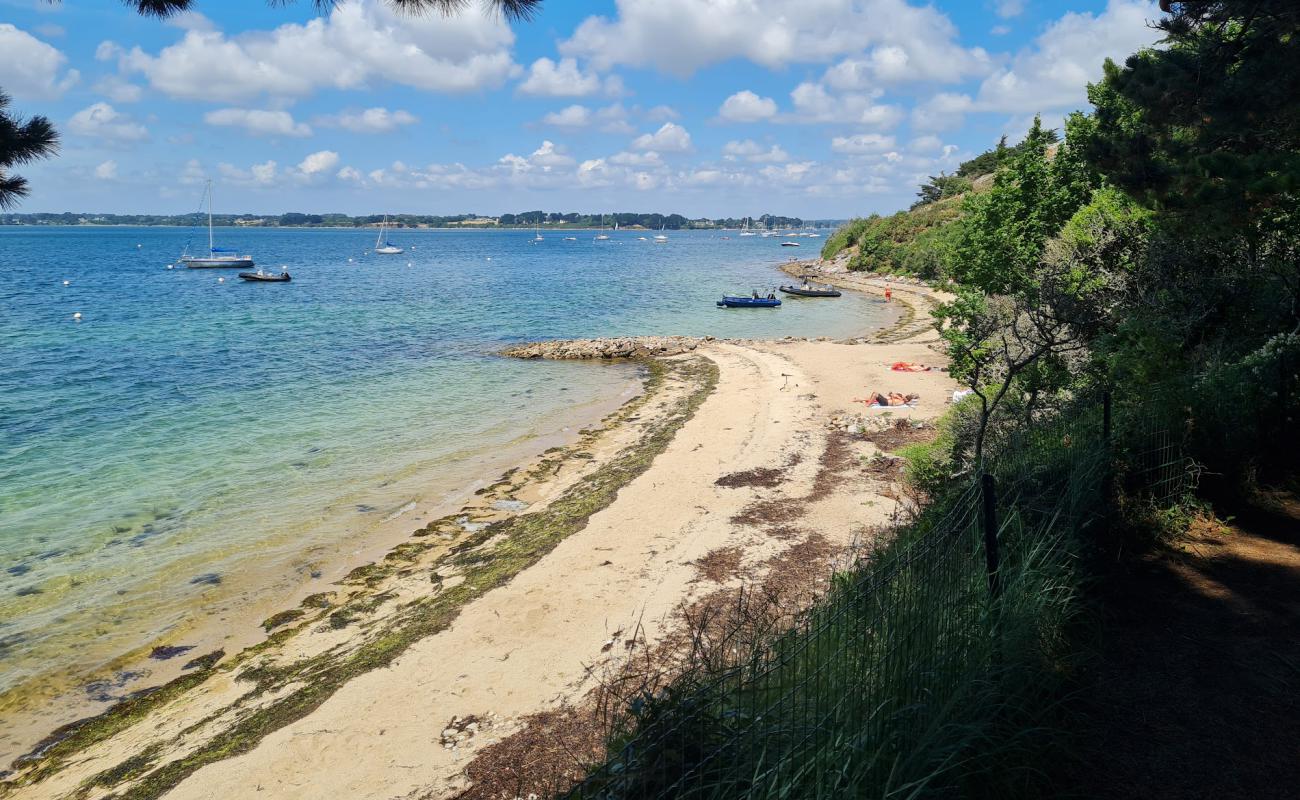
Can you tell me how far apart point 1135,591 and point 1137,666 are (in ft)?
4.63

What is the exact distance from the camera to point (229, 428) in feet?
71.7

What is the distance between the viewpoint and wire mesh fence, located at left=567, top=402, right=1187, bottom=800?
387 centimetres

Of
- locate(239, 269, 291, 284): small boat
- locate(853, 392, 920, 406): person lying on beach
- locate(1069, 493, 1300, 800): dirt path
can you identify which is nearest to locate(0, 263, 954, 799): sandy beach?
locate(853, 392, 920, 406): person lying on beach

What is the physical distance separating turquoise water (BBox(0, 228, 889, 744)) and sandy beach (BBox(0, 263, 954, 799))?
1895mm

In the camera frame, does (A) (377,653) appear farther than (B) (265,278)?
No

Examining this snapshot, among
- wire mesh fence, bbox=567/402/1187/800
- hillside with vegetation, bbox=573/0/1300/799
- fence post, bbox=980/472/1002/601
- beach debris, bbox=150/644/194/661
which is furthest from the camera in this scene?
beach debris, bbox=150/644/194/661

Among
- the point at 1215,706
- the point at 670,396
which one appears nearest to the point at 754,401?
the point at 670,396

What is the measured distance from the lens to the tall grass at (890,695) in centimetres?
388

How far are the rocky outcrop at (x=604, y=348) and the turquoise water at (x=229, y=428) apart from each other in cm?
184

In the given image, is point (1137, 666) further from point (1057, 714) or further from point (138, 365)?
point (138, 365)

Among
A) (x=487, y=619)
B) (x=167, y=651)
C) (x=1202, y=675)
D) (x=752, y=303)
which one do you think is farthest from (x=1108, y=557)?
(x=752, y=303)

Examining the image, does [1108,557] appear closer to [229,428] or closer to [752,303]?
[229,428]

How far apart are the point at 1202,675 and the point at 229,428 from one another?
22921 millimetres

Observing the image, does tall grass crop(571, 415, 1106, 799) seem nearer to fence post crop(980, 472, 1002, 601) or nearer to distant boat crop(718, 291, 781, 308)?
fence post crop(980, 472, 1002, 601)
